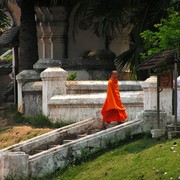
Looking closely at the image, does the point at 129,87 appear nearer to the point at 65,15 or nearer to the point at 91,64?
the point at 91,64

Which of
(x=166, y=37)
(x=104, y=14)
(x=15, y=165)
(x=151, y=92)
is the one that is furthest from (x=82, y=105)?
(x=104, y=14)

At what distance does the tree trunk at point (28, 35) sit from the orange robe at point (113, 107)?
A: 7.49 metres

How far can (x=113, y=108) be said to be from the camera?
57.2ft

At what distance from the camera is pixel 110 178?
547 inches

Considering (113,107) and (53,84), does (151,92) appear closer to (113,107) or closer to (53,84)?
(113,107)

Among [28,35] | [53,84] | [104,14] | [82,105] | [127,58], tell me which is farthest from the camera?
[28,35]

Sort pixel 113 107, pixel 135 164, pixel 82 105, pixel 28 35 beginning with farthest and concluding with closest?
1. pixel 28 35
2. pixel 82 105
3. pixel 113 107
4. pixel 135 164

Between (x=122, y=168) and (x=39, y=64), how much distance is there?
364 inches

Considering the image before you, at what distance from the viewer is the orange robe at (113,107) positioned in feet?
57.2

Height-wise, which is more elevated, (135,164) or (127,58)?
(127,58)

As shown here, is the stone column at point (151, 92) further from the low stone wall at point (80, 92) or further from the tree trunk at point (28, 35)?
the tree trunk at point (28, 35)

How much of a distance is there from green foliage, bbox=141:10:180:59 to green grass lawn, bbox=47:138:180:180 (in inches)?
142

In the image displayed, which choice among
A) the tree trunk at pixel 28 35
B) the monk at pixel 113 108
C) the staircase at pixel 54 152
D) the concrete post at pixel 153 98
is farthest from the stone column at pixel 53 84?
the tree trunk at pixel 28 35

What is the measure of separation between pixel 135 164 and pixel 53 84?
23.1 ft
